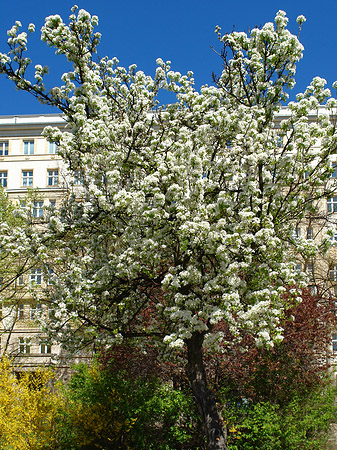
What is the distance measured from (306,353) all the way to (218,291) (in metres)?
7.23

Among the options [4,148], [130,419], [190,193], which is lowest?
A: [130,419]

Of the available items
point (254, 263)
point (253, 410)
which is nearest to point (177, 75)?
point (254, 263)

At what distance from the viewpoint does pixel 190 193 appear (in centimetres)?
960

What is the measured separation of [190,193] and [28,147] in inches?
1618

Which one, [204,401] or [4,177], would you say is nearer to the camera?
[204,401]

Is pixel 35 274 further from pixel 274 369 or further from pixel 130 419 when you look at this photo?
pixel 274 369

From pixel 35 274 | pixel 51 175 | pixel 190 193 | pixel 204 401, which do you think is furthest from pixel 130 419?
pixel 51 175

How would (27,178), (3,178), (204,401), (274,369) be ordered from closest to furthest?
(204,401)
(274,369)
(27,178)
(3,178)

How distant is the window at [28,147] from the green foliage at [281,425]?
128 feet

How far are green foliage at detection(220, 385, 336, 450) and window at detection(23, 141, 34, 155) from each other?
1536 inches

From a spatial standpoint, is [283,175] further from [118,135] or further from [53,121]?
[53,121]

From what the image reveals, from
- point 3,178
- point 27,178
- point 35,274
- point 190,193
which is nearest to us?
point 190,193

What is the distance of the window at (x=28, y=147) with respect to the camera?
47562 millimetres

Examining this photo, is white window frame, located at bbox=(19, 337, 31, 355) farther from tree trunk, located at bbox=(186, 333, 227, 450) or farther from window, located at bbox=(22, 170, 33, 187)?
window, located at bbox=(22, 170, 33, 187)
